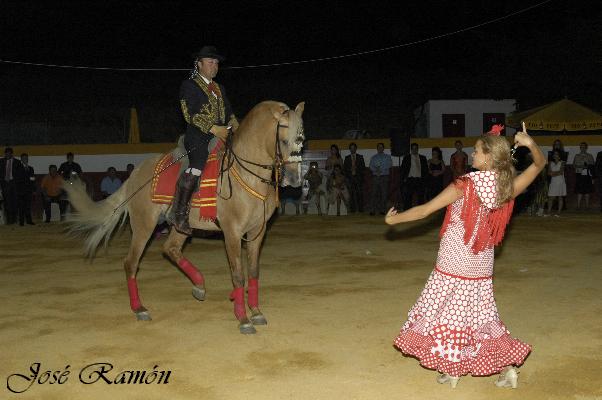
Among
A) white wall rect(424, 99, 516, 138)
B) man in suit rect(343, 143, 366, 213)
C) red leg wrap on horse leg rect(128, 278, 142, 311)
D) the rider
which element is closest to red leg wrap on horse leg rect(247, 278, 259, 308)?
the rider

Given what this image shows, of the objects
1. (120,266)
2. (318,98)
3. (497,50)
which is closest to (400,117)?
(318,98)

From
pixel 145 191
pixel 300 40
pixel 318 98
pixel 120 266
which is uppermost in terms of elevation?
pixel 300 40

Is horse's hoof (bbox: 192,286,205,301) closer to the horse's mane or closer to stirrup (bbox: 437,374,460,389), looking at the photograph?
the horse's mane

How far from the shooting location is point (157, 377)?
558 cm

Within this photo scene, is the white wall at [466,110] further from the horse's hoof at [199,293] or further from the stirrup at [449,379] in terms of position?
the stirrup at [449,379]

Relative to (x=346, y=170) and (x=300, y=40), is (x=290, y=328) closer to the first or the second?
(x=346, y=170)

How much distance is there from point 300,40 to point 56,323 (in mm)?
38226

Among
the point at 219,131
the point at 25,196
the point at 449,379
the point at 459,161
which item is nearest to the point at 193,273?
the point at 219,131

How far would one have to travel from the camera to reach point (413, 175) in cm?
1903

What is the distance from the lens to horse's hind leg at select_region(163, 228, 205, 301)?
27.2ft

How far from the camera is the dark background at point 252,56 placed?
3650cm

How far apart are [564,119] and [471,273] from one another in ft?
59.1

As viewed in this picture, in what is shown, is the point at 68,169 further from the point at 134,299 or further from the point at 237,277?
the point at 237,277

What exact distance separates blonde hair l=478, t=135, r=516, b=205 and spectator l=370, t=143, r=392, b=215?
14245 millimetres
